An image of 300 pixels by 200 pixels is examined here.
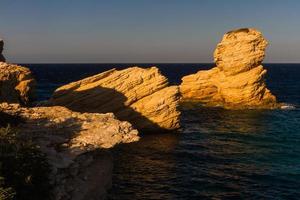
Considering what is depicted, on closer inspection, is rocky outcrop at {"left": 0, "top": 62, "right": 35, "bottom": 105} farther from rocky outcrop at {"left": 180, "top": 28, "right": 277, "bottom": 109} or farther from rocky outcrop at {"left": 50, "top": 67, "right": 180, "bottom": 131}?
rocky outcrop at {"left": 180, "top": 28, "right": 277, "bottom": 109}

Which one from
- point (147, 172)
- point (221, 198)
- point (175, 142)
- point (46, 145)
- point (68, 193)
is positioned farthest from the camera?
point (175, 142)

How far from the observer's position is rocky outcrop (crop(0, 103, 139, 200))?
2056 centimetres

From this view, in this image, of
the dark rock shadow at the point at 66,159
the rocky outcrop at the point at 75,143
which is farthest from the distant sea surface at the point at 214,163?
the rocky outcrop at the point at 75,143

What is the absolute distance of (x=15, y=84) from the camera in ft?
174

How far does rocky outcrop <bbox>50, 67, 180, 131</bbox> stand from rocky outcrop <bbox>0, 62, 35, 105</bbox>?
4621 millimetres

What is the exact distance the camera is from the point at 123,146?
4347 cm

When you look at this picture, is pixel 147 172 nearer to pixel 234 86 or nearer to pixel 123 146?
pixel 123 146

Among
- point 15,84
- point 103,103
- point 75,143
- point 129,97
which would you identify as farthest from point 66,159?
point 15,84

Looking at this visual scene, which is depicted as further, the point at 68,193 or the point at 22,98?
the point at 22,98

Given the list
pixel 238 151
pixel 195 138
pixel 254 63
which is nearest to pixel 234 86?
pixel 254 63

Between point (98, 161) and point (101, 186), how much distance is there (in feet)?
4.62

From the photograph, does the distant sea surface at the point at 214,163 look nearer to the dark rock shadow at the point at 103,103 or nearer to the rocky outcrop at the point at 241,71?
the dark rock shadow at the point at 103,103

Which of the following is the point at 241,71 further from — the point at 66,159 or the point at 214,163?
the point at 66,159

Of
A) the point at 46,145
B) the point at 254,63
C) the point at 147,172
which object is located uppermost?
the point at 254,63
